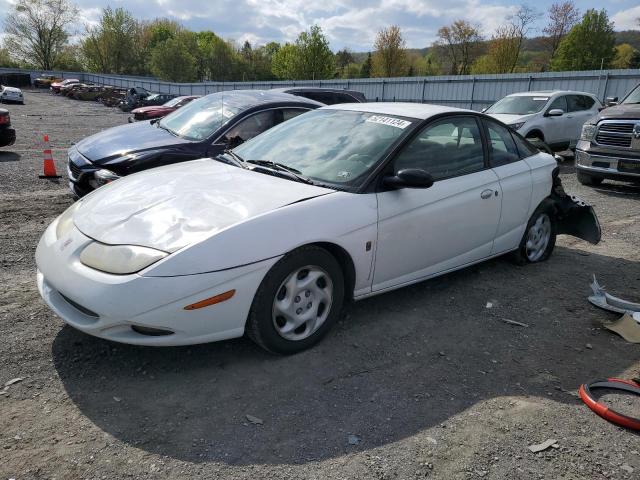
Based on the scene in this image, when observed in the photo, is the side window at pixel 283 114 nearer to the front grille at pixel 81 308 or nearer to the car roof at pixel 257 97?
the car roof at pixel 257 97

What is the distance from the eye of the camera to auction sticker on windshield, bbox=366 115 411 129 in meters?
3.96

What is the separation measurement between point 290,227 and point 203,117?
4270 millimetres

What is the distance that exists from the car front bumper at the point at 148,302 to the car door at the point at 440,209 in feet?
3.53

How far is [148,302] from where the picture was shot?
2697mm

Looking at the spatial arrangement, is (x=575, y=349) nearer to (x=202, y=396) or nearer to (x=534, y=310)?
(x=534, y=310)

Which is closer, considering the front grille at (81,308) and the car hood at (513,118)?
the front grille at (81,308)

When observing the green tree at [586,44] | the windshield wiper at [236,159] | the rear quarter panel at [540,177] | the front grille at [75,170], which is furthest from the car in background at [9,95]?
the green tree at [586,44]

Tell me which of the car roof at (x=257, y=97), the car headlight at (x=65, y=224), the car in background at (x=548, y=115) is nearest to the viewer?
the car headlight at (x=65, y=224)

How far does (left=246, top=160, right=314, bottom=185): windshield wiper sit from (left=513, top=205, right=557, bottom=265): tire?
2.57 m

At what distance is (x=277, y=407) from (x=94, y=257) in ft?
4.43

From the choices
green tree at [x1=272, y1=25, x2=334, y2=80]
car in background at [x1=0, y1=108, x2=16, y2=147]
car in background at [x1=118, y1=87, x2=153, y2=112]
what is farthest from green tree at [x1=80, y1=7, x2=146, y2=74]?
car in background at [x1=0, y1=108, x2=16, y2=147]

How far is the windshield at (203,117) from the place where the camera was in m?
6.45

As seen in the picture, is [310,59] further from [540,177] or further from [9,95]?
[540,177]

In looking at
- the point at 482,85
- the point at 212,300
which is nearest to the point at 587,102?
the point at 482,85
